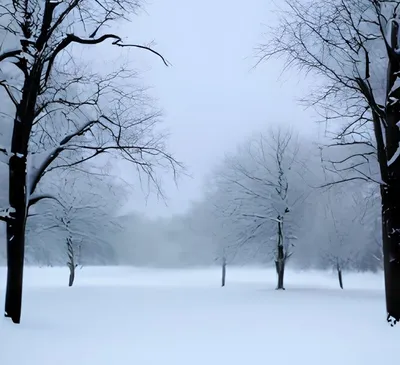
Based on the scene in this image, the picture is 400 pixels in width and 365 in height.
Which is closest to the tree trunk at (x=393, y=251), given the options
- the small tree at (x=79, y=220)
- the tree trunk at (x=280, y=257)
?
the tree trunk at (x=280, y=257)

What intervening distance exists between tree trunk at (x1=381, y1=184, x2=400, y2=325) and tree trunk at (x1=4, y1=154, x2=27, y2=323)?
6.43m

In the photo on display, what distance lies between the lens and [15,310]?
25.7ft

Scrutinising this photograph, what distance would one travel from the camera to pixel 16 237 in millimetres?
7906

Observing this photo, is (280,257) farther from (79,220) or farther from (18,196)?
(18,196)

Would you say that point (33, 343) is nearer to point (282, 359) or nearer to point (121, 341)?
point (121, 341)

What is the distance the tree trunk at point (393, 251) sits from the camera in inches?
324

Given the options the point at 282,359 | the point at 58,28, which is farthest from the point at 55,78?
the point at 282,359

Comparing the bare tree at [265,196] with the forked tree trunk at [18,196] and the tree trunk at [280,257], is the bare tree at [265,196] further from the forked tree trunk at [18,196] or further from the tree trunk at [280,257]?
the forked tree trunk at [18,196]

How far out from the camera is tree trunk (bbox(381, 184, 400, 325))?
8.23 meters

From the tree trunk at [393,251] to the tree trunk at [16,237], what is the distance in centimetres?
643

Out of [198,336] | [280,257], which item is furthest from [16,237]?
[280,257]

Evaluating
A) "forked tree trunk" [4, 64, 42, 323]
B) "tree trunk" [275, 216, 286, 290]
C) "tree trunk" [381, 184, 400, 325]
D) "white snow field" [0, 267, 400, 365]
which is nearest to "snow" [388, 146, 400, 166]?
"tree trunk" [381, 184, 400, 325]

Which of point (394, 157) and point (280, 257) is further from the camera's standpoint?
point (280, 257)

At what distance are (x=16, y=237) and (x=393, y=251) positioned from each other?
6570 millimetres
